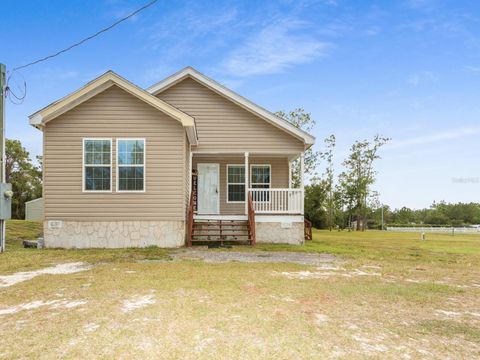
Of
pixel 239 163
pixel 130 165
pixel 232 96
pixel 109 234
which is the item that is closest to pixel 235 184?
pixel 239 163

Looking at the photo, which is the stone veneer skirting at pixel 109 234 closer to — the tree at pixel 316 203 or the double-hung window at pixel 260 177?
the double-hung window at pixel 260 177

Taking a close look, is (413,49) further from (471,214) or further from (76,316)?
(471,214)

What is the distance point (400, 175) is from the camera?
46.6 metres

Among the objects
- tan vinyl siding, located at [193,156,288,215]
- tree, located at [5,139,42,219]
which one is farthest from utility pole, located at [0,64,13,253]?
tree, located at [5,139,42,219]

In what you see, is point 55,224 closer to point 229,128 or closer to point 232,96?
point 229,128

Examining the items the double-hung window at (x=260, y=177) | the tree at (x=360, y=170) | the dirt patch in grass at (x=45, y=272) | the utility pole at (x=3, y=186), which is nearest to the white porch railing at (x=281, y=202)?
the double-hung window at (x=260, y=177)

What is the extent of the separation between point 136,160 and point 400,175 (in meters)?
41.6

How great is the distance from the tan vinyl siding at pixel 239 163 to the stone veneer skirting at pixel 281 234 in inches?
94.5

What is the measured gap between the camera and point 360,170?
133 ft

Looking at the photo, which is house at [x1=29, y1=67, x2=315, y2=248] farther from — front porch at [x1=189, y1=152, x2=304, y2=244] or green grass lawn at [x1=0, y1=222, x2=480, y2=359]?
green grass lawn at [x1=0, y1=222, x2=480, y2=359]

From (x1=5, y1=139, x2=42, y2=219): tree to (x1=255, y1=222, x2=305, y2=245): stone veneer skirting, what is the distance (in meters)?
34.1

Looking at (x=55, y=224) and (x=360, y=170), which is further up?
(x=360, y=170)

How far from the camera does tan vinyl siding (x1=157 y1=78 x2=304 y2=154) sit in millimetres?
14773

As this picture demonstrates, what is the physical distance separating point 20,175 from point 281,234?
1429 inches
